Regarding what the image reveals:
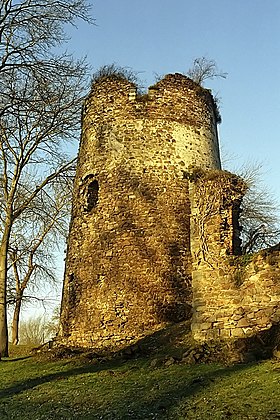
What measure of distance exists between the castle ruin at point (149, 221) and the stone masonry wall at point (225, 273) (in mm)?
23

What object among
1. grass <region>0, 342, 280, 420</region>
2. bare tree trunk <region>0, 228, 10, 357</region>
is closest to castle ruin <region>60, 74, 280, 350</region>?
grass <region>0, 342, 280, 420</region>

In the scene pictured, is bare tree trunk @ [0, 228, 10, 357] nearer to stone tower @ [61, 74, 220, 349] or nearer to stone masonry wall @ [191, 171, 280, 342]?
stone tower @ [61, 74, 220, 349]

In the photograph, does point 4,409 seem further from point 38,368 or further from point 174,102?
point 174,102

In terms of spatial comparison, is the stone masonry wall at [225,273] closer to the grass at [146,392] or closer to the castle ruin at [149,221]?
the castle ruin at [149,221]

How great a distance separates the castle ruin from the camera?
1129 centimetres

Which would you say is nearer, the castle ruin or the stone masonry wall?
the stone masonry wall

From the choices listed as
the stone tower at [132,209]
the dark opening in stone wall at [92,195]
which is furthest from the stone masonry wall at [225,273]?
the dark opening in stone wall at [92,195]

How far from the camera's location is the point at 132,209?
46.1 feet

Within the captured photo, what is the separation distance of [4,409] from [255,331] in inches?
186

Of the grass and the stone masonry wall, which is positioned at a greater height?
the stone masonry wall

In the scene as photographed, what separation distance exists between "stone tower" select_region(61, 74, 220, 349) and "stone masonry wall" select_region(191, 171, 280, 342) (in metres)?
2.10

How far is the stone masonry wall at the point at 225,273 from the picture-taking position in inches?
400

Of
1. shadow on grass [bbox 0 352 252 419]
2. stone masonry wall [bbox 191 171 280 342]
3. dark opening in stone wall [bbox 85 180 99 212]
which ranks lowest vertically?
shadow on grass [bbox 0 352 252 419]

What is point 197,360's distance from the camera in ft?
32.0
